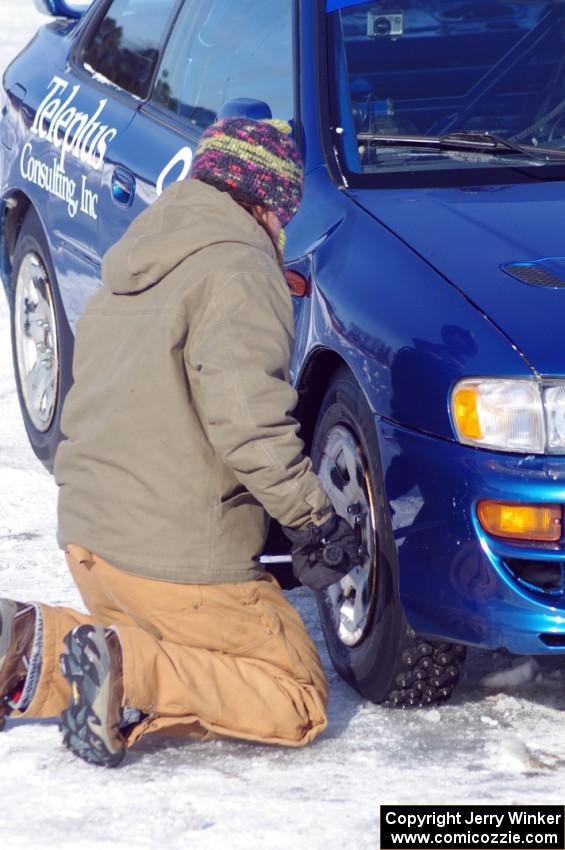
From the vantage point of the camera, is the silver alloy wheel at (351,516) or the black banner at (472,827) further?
the silver alloy wheel at (351,516)

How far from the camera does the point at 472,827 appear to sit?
3018 mm

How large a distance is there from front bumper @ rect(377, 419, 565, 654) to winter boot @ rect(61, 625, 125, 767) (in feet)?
1.96

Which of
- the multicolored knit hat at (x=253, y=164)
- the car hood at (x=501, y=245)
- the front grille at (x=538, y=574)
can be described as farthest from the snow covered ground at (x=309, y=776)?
the multicolored knit hat at (x=253, y=164)

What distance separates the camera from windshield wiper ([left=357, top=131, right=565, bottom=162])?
13.1 feet

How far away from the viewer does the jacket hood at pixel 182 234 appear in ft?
10.9

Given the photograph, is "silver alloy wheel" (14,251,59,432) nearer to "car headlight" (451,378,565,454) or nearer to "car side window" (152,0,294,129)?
"car side window" (152,0,294,129)

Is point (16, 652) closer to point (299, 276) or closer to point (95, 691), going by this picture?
point (95, 691)

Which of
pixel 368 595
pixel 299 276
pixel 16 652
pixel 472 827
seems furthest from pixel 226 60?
pixel 472 827

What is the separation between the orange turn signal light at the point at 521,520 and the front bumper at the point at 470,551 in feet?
0.05

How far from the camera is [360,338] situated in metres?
3.49

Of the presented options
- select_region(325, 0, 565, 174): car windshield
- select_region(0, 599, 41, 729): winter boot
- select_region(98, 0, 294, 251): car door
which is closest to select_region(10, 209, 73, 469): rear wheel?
select_region(98, 0, 294, 251): car door

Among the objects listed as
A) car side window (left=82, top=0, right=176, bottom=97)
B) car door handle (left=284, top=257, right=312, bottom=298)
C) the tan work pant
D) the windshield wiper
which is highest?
car side window (left=82, top=0, right=176, bottom=97)

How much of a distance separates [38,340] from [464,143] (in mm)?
2115

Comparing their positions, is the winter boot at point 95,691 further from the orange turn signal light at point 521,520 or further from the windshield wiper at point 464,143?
the windshield wiper at point 464,143
